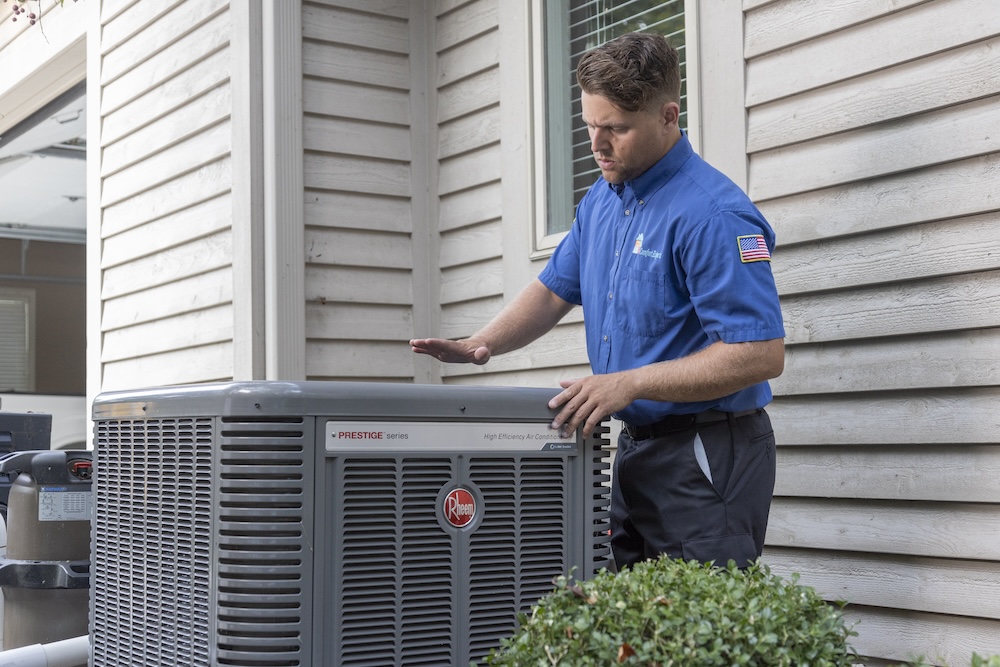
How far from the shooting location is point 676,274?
7.27ft

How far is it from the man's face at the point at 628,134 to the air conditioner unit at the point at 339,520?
52 centimetres

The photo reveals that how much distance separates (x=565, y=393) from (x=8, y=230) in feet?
30.0

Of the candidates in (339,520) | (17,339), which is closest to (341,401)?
(339,520)

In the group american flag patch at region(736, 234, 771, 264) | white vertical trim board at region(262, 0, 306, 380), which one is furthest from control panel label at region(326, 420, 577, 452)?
white vertical trim board at region(262, 0, 306, 380)

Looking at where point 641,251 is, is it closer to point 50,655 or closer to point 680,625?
point 680,625

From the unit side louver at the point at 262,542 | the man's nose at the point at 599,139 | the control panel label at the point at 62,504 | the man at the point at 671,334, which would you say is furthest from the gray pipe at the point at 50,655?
the man's nose at the point at 599,139

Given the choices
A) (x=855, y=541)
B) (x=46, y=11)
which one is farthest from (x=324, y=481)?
(x=46, y=11)

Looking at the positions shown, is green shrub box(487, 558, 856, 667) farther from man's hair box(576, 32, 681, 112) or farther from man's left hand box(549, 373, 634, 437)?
man's hair box(576, 32, 681, 112)

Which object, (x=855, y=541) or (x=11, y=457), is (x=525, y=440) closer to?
(x=855, y=541)

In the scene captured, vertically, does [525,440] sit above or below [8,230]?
below

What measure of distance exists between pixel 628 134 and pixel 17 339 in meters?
8.77

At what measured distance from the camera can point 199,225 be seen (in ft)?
16.1

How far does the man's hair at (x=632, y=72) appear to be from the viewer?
2199 millimetres

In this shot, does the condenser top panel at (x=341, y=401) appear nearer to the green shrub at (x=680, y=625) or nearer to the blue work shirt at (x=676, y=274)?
the blue work shirt at (x=676, y=274)
